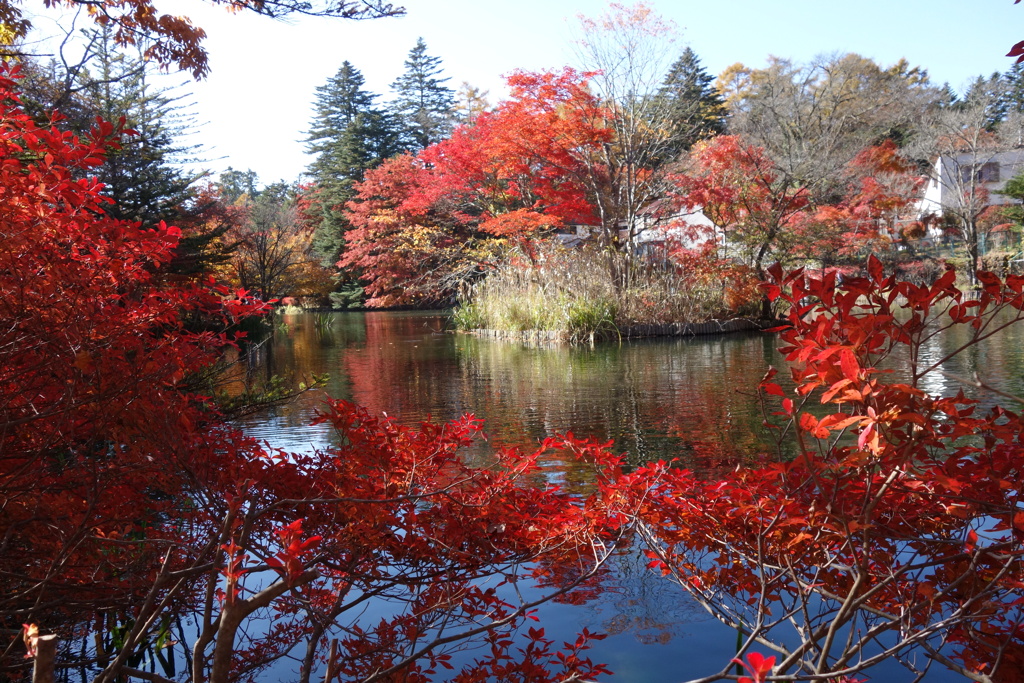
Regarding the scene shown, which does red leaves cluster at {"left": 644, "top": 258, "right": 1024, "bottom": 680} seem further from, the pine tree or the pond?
the pine tree

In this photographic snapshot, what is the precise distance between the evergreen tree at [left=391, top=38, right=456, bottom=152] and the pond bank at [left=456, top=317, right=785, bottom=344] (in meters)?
25.3

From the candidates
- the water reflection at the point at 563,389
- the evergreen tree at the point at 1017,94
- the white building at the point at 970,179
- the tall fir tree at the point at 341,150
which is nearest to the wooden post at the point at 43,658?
the water reflection at the point at 563,389

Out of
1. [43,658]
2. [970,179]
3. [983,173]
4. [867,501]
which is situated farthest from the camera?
[983,173]

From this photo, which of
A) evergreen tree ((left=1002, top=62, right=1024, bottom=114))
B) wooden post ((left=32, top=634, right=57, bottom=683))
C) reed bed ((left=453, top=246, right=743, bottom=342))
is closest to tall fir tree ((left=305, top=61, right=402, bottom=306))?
reed bed ((left=453, top=246, right=743, bottom=342))

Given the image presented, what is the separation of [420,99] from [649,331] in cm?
3051

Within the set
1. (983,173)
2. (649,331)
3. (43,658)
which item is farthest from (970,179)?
(43,658)

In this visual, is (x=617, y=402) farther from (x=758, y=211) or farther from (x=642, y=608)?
(x=758, y=211)

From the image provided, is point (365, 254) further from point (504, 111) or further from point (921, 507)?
point (921, 507)

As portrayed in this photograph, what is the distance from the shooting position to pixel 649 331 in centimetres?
1344

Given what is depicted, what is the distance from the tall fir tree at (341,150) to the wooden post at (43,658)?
29174 millimetres

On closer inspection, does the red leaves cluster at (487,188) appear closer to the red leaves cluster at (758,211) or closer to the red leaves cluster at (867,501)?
the red leaves cluster at (758,211)

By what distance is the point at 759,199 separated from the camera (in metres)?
15.6

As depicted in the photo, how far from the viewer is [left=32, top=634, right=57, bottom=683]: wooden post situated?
978 millimetres

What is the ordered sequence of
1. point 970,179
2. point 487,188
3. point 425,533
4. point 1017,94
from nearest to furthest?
1. point 425,533
2. point 487,188
3. point 970,179
4. point 1017,94
